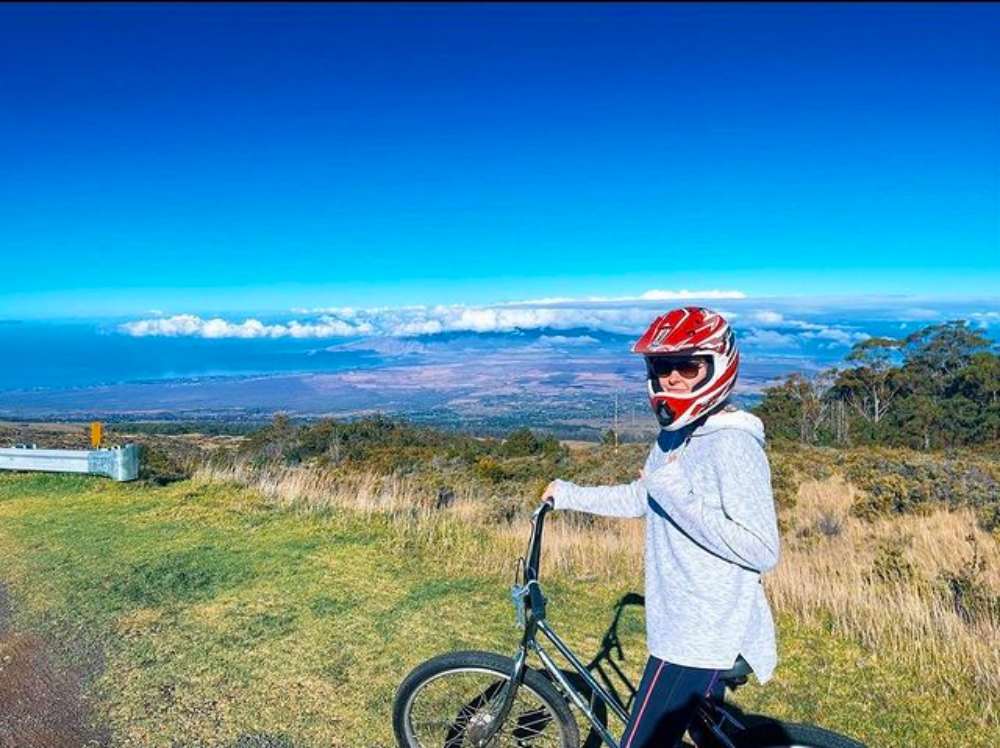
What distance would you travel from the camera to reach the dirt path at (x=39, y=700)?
3523 mm

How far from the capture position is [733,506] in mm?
2025

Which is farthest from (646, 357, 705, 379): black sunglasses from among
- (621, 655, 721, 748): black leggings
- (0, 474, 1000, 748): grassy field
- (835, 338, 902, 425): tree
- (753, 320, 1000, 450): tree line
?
(835, 338, 902, 425): tree

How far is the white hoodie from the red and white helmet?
7 centimetres

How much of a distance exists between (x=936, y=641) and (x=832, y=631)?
2.05 feet

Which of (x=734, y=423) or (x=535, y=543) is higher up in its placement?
(x=734, y=423)

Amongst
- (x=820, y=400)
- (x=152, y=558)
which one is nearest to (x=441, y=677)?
(x=152, y=558)

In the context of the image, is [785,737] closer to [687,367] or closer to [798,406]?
[687,367]

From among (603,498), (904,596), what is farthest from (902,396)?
(603,498)

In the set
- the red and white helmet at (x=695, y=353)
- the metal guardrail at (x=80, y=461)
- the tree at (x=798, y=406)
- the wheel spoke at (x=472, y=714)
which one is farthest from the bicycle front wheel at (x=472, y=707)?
the tree at (x=798, y=406)

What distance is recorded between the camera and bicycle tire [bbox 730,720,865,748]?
227 centimetres

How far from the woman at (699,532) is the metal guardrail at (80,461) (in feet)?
27.9

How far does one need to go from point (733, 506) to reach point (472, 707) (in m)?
1.67

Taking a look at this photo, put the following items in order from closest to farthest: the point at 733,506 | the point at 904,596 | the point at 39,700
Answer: the point at 733,506 → the point at 39,700 → the point at 904,596

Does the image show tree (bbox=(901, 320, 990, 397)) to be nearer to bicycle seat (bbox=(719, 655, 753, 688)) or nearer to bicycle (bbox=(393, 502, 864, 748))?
bicycle (bbox=(393, 502, 864, 748))
